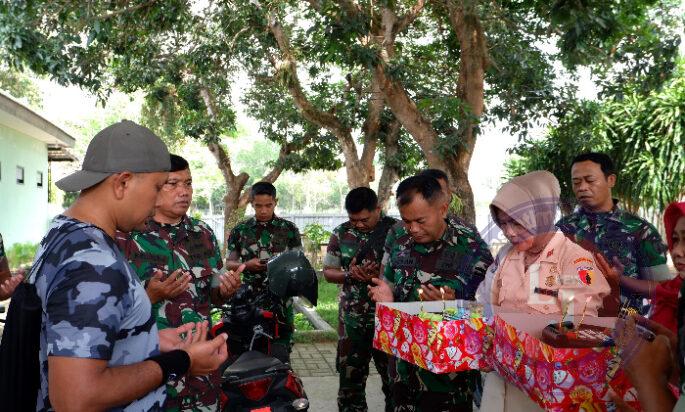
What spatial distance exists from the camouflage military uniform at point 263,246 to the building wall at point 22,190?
11.6 m

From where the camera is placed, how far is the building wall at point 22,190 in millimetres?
15383

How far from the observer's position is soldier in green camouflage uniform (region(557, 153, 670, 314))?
3895 millimetres

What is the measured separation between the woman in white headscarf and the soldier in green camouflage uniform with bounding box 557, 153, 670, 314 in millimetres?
980

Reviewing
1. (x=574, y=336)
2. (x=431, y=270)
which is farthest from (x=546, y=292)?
(x=431, y=270)

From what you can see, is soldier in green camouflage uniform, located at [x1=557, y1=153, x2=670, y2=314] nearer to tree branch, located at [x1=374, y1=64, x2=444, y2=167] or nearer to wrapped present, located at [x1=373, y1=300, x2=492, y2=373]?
wrapped present, located at [x1=373, y1=300, x2=492, y2=373]

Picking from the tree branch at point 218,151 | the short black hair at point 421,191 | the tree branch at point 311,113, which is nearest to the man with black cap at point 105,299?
the short black hair at point 421,191

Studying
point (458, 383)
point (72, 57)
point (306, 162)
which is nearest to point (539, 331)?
point (458, 383)

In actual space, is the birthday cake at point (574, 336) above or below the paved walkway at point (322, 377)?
above

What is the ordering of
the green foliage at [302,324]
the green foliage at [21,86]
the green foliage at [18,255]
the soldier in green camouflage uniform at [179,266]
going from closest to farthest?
1. the soldier in green camouflage uniform at [179,266]
2. the green foliage at [302,324]
3. the green foliage at [18,255]
4. the green foliage at [21,86]

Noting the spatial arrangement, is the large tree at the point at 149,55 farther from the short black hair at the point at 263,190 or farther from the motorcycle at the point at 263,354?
the motorcycle at the point at 263,354

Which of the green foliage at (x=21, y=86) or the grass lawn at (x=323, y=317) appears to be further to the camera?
the green foliage at (x=21, y=86)

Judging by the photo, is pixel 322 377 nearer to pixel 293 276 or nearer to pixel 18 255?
pixel 293 276

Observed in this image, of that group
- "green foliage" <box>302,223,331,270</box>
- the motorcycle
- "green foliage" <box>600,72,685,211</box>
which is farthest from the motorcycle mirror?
"green foliage" <box>600,72,685,211</box>

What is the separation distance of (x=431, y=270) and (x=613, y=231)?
1440 millimetres
